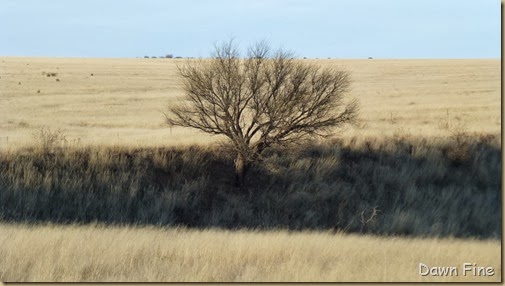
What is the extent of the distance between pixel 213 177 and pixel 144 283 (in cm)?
1254

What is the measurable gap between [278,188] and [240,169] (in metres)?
1.52

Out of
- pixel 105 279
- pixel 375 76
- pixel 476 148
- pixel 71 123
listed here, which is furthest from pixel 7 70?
pixel 105 279

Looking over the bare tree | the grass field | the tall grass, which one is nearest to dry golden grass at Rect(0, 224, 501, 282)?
the grass field

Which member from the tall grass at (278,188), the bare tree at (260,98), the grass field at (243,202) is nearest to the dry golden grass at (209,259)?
the grass field at (243,202)

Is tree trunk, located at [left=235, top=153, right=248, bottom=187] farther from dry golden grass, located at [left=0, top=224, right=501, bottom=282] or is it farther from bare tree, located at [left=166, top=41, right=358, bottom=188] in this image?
dry golden grass, located at [left=0, top=224, right=501, bottom=282]

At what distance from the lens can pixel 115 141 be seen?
20672mm

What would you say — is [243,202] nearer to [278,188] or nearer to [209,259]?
[278,188]

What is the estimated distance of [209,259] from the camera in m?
8.95

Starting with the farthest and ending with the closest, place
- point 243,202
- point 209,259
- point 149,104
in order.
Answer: point 149,104
point 243,202
point 209,259

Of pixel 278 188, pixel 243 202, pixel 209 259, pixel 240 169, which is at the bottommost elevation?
pixel 243 202

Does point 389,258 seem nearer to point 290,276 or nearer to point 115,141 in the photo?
point 290,276

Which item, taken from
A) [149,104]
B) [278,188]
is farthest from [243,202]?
[149,104]

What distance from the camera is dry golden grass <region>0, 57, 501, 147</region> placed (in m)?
23.9

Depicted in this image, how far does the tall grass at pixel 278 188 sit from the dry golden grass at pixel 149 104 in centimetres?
119
